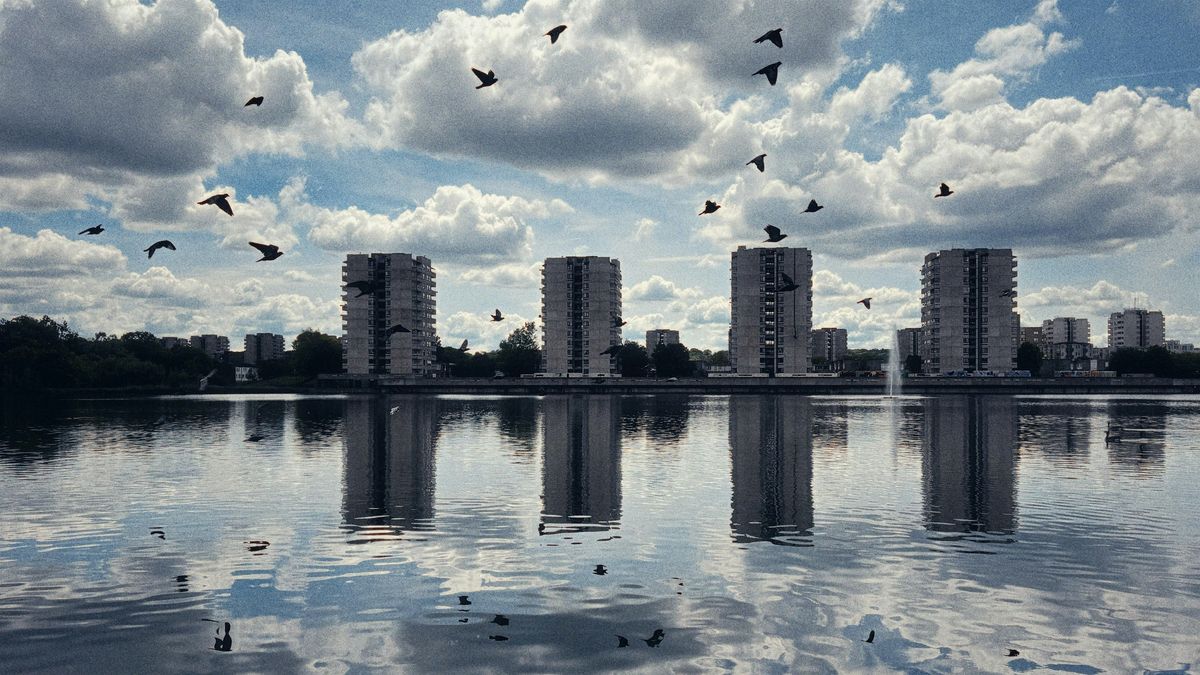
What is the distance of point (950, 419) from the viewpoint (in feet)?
304

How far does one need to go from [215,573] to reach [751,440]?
47244mm

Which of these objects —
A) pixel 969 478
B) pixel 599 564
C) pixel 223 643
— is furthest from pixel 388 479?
pixel 969 478

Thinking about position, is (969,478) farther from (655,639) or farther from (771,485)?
(655,639)

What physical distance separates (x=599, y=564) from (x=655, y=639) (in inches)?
253

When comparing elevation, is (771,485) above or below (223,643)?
below

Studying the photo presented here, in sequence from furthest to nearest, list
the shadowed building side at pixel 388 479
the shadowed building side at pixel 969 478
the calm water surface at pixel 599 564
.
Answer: the shadowed building side at pixel 388 479
the shadowed building side at pixel 969 478
the calm water surface at pixel 599 564

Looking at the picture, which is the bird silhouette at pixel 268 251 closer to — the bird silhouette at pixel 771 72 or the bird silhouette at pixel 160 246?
the bird silhouette at pixel 160 246

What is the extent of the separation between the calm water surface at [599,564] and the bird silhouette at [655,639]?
0.14 meters

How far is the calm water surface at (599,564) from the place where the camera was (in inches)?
629

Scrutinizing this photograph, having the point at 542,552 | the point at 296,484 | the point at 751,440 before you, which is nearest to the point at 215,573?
the point at 542,552

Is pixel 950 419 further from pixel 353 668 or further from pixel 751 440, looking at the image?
pixel 353 668

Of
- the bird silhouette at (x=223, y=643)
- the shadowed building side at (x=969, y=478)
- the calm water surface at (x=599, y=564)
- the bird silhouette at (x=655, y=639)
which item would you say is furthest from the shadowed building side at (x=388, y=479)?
the shadowed building side at (x=969, y=478)

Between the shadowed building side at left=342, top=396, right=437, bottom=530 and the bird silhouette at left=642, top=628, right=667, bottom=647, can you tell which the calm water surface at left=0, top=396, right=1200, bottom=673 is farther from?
the shadowed building side at left=342, top=396, right=437, bottom=530

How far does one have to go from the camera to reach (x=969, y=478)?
41.1 metres
